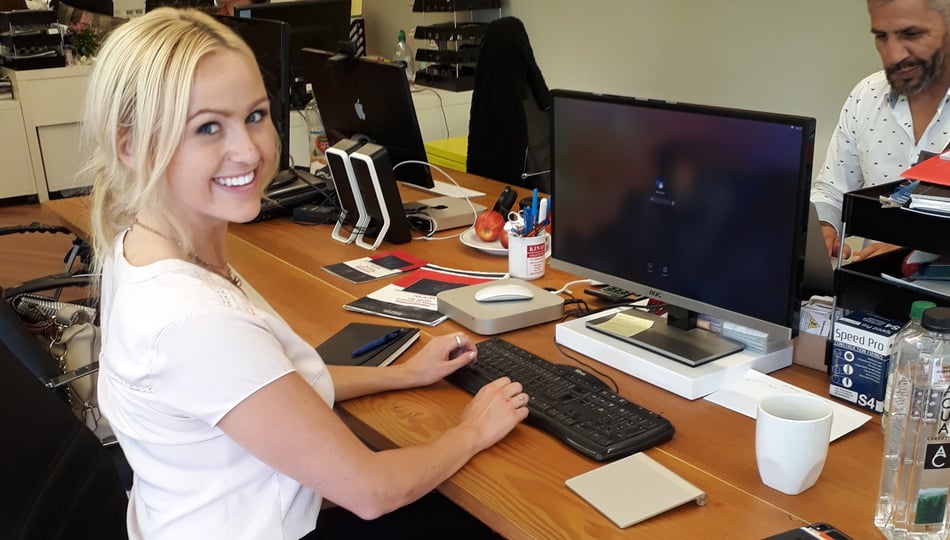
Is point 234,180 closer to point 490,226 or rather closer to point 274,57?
point 490,226

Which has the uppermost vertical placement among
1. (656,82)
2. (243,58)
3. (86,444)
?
(243,58)

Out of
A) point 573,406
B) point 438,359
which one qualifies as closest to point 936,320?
point 573,406

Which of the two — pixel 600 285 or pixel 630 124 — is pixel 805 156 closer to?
pixel 630 124

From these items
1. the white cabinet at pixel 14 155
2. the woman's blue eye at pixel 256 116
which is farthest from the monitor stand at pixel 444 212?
the white cabinet at pixel 14 155

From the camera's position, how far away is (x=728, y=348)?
1.50 metres

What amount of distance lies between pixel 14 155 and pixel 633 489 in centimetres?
495

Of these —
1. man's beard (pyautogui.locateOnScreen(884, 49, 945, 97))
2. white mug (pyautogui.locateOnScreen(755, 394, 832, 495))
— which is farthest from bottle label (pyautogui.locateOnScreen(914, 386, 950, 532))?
man's beard (pyautogui.locateOnScreen(884, 49, 945, 97))

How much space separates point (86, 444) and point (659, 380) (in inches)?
36.5

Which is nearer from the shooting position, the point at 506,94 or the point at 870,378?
the point at 870,378

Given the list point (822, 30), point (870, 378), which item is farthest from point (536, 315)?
point (822, 30)

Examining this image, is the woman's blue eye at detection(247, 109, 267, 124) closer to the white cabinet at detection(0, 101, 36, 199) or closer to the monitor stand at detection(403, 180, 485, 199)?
the monitor stand at detection(403, 180, 485, 199)

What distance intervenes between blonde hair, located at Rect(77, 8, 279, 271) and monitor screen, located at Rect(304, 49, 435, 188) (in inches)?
46.2

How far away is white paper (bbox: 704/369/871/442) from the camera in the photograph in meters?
1.33

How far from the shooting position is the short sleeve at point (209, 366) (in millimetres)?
1118
